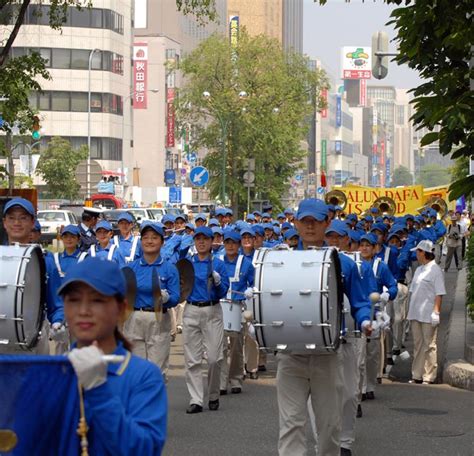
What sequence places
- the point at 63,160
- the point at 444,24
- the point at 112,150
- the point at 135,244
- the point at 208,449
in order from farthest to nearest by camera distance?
1. the point at 112,150
2. the point at 63,160
3. the point at 444,24
4. the point at 135,244
5. the point at 208,449

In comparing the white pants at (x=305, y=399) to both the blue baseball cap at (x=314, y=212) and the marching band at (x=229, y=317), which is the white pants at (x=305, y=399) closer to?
the marching band at (x=229, y=317)

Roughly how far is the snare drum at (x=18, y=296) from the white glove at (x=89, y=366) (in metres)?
5.13

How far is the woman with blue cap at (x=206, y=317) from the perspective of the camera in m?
13.5

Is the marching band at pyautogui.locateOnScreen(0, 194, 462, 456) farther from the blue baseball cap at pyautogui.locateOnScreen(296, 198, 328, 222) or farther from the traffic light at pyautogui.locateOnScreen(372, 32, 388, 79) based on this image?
the traffic light at pyautogui.locateOnScreen(372, 32, 388, 79)

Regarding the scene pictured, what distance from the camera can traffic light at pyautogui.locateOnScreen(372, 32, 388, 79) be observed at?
28094mm

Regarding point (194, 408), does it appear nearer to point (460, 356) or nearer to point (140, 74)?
point (460, 356)

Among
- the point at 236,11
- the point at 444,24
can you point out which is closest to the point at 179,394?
the point at 444,24

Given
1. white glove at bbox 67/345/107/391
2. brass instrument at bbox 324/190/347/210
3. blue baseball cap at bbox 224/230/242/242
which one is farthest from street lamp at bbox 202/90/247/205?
white glove at bbox 67/345/107/391

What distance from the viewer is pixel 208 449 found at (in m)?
11.1

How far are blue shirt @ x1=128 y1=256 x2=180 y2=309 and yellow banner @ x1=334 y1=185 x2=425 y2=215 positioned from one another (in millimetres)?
30410

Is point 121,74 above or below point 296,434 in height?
above

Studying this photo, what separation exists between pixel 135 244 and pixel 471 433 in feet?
10.8

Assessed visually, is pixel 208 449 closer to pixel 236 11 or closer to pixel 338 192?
pixel 338 192

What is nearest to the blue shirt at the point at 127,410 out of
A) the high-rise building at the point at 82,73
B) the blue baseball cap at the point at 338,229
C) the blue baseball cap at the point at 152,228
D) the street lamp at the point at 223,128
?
the blue baseball cap at the point at 338,229
